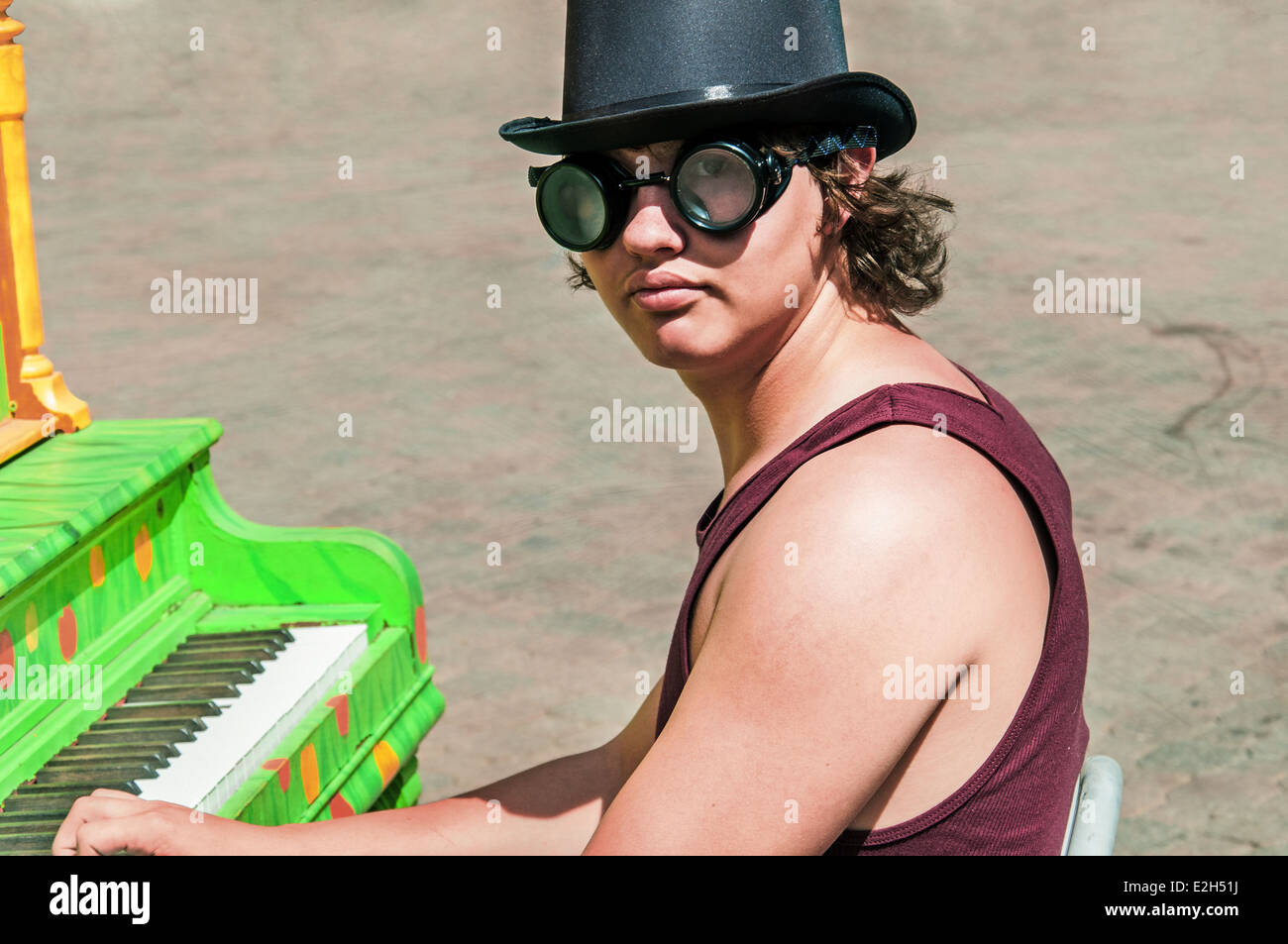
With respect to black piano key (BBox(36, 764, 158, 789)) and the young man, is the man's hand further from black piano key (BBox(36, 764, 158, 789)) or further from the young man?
black piano key (BBox(36, 764, 158, 789))

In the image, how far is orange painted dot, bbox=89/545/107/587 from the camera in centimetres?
267

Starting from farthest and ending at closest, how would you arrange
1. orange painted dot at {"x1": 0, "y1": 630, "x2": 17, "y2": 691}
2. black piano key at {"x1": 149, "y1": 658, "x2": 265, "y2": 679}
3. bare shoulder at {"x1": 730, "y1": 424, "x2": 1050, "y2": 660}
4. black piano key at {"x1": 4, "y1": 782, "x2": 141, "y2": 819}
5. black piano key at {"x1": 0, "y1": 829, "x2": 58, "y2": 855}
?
black piano key at {"x1": 149, "y1": 658, "x2": 265, "y2": 679}, orange painted dot at {"x1": 0, "y1": 630, "x2": 17, "y2": 691}, black piano key at {"x1": 4, "y1": 782, "x2": 141, "y2": 819}, black piano key at {"x1": 0, "y1": 829, "x2": 58, "y2": 855}, bare shoulder at {"x1": 730, "y1": 424, "x2": 1050, "y2": 660}

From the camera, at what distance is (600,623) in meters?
5.44

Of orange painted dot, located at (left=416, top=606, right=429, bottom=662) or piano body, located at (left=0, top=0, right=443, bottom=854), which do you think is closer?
piano body, located at (left=0, top=0, right=443, bottom=854)

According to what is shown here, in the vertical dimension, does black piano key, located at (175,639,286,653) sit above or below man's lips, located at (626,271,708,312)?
below

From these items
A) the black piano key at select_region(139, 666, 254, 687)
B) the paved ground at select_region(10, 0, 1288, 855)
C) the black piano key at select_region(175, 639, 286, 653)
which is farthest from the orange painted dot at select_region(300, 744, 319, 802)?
the paved ground at select_region(10, 0, 1288, 855)

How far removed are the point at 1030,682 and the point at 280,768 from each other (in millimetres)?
1220

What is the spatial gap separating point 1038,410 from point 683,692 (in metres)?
5.31

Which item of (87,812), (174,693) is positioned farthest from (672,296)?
(174,693)

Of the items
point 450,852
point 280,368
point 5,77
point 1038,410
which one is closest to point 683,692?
point 450,852

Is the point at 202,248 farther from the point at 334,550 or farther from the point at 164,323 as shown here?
the point at 334,550

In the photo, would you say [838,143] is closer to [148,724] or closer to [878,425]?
[878,425]

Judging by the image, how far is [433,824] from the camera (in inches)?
85.9

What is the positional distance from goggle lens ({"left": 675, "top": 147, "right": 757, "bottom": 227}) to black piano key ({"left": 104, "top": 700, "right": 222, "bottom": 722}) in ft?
4.14
